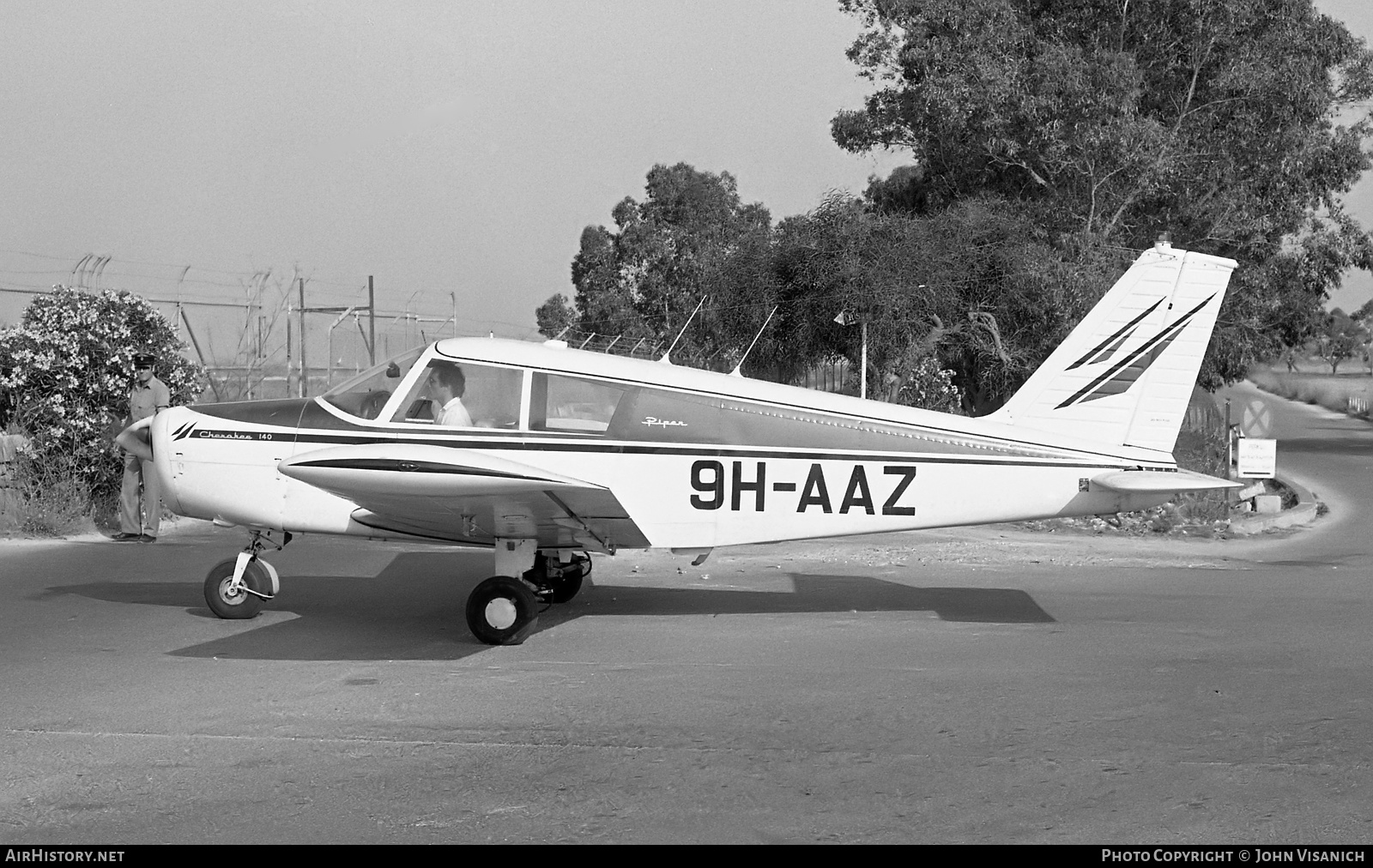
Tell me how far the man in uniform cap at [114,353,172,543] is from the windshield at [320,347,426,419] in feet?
17.8

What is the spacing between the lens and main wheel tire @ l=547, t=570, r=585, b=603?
31.9ft

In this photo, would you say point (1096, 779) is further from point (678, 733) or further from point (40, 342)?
point (40, 342)

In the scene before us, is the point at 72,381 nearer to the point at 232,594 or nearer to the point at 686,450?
the point at 232,594

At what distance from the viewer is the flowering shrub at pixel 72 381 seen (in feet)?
46.5

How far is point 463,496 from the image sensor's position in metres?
7.27

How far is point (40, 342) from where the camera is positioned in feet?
46.5

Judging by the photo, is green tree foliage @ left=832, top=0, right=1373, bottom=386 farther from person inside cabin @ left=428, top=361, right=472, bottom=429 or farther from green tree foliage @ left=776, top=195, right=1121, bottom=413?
person inside cabin @ left=428, top=361, right=472, bottom=429

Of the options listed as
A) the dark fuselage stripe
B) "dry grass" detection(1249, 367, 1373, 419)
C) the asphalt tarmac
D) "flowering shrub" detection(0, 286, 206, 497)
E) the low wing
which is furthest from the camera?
"dry grass" detection(1249, 367, 1373, 419)

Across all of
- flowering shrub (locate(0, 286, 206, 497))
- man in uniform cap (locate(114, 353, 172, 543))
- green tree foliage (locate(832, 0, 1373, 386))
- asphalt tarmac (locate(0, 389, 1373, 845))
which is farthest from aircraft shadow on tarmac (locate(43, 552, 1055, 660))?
green tree foliage (locate(832, 0, 1373, 386))

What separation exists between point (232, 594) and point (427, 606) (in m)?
1.47
